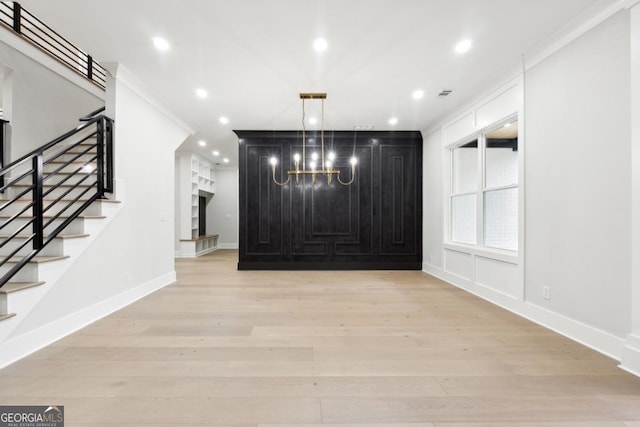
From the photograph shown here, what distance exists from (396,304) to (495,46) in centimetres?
314

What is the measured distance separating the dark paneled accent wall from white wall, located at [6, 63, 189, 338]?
158cm

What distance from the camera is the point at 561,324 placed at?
106 inches

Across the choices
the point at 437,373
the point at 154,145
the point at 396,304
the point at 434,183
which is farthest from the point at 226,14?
the point at 434,183

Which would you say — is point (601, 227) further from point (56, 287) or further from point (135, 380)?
point (56, 287)

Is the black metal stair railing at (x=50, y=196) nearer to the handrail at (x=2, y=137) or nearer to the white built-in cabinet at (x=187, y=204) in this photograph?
the handrail at (x=2, y=137)

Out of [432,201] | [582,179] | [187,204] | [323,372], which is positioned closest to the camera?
[323,372]

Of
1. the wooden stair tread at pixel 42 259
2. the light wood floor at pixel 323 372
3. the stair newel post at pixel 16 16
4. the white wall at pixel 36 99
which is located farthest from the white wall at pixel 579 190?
the stair newel post at pixel 16 16

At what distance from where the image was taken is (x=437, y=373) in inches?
78.8

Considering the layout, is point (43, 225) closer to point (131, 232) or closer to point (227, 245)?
point (131, 232)

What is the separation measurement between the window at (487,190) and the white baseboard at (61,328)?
4.92 meters

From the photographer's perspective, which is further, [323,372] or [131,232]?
[131,232]

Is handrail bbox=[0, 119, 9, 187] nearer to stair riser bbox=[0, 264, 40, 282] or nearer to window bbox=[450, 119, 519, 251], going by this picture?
stair riser bbox=[0, 264, 40, 282]

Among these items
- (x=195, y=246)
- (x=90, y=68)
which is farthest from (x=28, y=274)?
(x=195, y=246)

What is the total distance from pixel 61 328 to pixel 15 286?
1.88 feet
